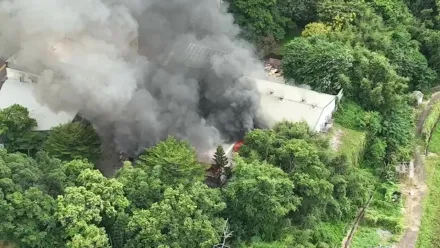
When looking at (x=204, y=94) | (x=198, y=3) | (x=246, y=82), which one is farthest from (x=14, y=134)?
(x=198, y=3)

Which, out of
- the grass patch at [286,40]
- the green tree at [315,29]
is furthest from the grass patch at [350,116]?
the grass patch at [286,40]

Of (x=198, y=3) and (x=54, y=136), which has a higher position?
(x=198, y=3)

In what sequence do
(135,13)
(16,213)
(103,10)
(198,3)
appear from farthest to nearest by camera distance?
1. (198,3)
2. (135,13)
3. (103,10)
4. (16,213)

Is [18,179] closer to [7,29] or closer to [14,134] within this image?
[14,134]

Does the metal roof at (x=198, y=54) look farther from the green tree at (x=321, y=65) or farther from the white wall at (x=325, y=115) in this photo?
the white wall at (x=325, y=115)

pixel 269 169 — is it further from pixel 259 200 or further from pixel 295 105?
pixel 295 105

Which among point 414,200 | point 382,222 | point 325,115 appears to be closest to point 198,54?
point 325,115
